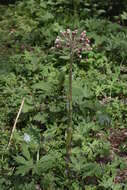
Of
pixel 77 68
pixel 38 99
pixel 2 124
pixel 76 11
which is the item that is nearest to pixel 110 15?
pixel 76 11

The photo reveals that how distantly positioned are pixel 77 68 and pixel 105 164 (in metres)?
1.45

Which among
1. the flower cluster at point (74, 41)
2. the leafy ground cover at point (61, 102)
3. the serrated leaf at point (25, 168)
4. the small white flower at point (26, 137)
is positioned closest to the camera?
the flower cluster at point (74, 41)

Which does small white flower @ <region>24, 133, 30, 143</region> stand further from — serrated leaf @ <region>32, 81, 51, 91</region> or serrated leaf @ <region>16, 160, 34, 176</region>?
serrated leaf @ <region>32, 81, 51, 91</region>

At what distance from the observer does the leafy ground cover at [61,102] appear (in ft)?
11.5

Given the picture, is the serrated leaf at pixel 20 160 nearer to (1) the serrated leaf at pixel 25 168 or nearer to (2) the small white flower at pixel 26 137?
(1) the serrated leaf at pixel 25 168

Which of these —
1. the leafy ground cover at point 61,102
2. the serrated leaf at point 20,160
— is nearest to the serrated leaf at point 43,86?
the leafy ground cover at point 61,102

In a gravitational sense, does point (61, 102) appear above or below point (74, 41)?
below

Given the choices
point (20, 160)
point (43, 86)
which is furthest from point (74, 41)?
point (43, 86)


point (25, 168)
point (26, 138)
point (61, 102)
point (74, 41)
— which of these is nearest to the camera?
point (74, 41)

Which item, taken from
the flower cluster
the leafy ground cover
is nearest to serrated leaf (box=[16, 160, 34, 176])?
the leafy ground cover

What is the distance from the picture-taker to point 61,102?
13.9 feet

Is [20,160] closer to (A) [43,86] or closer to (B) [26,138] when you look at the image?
(B) [26,138]

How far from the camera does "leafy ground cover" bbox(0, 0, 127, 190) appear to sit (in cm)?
351

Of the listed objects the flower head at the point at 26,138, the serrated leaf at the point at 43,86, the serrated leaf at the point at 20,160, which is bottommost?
the flower head at the point at 26,138
